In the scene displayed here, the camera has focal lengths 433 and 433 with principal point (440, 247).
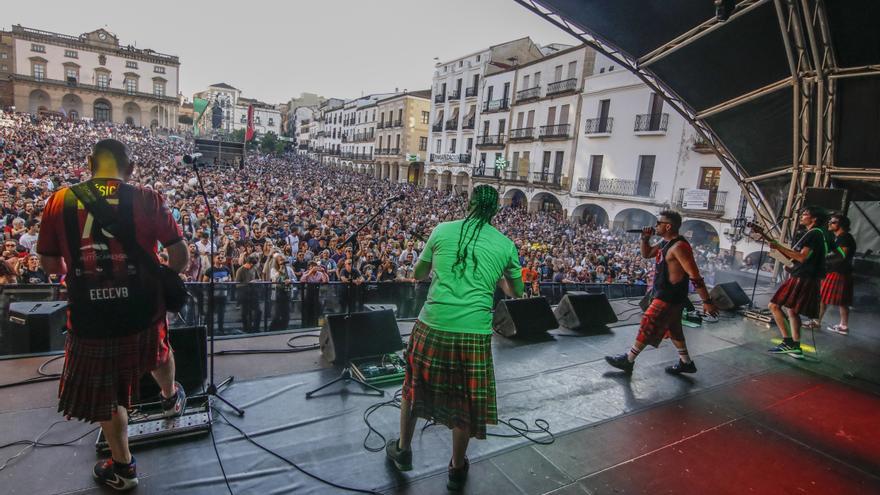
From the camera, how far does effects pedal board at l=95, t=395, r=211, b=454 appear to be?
2.48m

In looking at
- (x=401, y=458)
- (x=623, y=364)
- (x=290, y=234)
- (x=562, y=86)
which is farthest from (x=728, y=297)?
(x=562, y=86)

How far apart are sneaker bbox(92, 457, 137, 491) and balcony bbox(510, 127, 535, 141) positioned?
2568cm

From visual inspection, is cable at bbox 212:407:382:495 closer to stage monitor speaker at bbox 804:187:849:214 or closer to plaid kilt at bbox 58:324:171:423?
plaid kilt at bbox 58:324:171:423

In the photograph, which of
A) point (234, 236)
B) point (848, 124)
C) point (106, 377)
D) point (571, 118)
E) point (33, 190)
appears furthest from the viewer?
point (571, 118)

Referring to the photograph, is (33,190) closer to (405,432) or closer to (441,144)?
(405,432)

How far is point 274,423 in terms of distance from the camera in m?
2.89

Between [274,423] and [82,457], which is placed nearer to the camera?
[82,457]

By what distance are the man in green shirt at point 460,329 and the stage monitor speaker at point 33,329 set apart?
334cm

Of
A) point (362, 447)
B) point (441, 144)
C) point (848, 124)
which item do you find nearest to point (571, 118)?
point (441, 144)

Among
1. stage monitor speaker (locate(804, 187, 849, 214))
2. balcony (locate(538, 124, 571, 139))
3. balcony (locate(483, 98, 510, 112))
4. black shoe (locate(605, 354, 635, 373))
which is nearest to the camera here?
black shoe (locate(605, 354, 635, 373))

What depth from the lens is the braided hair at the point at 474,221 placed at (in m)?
A: 2.24

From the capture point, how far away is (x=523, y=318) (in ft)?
16.6

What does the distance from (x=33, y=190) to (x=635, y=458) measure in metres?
13.7

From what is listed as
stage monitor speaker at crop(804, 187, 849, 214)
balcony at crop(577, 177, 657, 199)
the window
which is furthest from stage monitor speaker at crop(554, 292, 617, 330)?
the window
